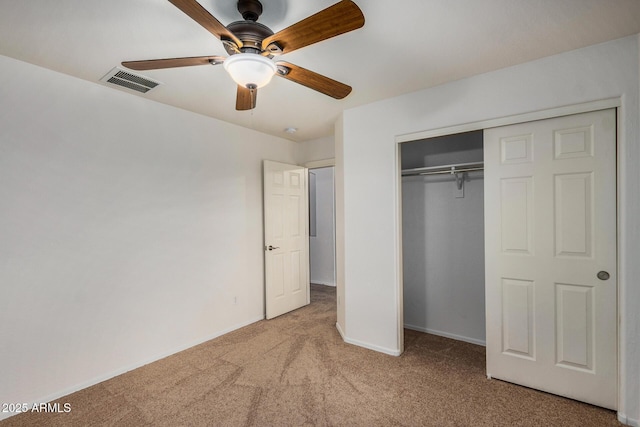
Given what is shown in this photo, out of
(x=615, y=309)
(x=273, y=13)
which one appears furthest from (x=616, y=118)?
(x=273, y=13)

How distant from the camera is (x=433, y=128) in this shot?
2.73 metres

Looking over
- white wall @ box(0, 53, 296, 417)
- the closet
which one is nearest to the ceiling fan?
white wall @ box(0, 53, 296, 417)

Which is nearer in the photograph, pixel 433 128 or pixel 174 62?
pixel 174 62

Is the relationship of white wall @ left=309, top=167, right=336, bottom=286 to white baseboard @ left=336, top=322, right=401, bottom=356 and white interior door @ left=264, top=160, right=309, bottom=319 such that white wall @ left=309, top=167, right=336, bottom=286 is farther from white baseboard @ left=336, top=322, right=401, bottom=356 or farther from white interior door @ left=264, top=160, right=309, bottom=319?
white baseboard @ left=336, top=322, right=401, bottom=356

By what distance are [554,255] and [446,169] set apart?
4.37 feet

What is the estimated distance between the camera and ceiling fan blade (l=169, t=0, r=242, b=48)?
3.91ft

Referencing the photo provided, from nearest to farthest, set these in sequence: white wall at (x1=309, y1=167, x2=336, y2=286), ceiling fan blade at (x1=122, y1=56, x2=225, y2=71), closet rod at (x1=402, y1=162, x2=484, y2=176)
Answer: ceiling fan blade at (x1=122, y1=56, x2=225, y2=71)
closet rod at (x1=402, y1=162, x2=484, y2=176)
white wall at (x1=309, y1=167, x2=336, y2=286)

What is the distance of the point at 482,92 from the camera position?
8.14ft

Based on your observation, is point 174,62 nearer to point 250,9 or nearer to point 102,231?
point 250,9

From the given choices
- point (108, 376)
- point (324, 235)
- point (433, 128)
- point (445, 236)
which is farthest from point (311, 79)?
point (324, 235)

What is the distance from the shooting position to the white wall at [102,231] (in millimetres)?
2186

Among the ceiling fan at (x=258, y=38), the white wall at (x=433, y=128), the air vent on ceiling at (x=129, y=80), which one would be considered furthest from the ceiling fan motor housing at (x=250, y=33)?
the white wall at (x=433, y=128)

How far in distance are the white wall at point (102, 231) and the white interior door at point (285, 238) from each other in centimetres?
48

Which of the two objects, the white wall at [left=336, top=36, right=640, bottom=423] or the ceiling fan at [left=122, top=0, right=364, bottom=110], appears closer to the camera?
the ceiling fan at [left=122, top=0, right=364, bottom=110]
